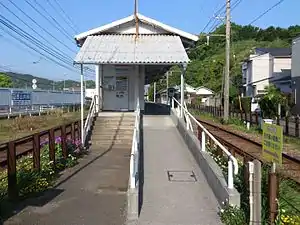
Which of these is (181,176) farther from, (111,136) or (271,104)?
(271,104)

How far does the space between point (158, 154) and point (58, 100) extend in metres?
45.5

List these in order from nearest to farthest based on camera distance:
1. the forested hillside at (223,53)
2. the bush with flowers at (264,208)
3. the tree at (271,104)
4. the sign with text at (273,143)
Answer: the sign with text at (273,143) → the bush with flowers at (264,208) → the tree at (271,104) → the forested hillside at (223,53)

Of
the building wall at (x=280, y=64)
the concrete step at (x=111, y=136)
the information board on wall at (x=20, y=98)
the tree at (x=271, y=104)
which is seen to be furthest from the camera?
the building wall at (x=280, y=64)

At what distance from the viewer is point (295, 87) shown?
42.5 m

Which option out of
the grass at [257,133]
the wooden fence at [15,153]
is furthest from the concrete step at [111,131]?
the grass at [257,133]

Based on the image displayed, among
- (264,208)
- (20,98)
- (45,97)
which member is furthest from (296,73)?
(264,208)

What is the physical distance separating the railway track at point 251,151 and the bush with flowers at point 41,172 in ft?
14.0

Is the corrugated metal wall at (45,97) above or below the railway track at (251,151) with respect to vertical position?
above

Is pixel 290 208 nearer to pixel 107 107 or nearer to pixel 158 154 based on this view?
pixel 158 154

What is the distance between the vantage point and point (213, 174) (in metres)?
9.07

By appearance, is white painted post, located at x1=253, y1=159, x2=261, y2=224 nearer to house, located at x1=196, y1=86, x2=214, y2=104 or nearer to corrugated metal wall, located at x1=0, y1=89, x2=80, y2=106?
corrugated metal wall, located at x1=0, y1=89, x2=80, y2=106

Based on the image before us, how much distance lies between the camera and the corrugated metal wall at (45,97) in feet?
129

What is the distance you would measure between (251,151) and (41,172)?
30.1 ft

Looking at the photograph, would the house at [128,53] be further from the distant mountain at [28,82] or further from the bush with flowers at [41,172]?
the distant mountain at [28,82]
